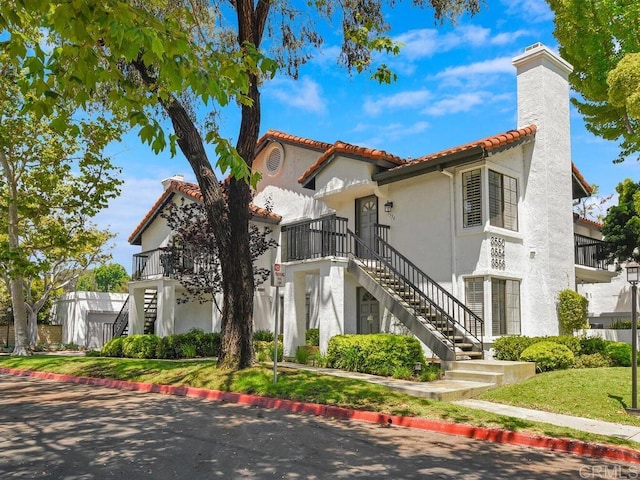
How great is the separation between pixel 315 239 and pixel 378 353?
475 cm

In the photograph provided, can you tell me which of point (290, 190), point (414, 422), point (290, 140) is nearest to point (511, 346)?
point (414, 422)

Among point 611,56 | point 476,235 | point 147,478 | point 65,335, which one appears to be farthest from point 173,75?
point 65,335

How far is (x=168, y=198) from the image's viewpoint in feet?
87.2

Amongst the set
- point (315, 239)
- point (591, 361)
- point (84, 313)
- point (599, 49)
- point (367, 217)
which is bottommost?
point (591, 361)

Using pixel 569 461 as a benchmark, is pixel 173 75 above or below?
above

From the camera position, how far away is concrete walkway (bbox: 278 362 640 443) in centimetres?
903

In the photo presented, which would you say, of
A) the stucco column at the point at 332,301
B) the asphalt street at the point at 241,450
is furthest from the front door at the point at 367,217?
the asphalt street at the point at 241,450

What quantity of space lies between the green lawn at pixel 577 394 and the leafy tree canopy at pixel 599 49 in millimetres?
8913

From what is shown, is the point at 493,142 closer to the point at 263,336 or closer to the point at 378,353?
the point at 378,353

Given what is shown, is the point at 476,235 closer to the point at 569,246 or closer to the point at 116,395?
the point at 569,246

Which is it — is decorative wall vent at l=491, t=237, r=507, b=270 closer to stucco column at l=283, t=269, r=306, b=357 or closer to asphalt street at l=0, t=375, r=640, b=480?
stucco column at l=283, t=269, r=306, b=357

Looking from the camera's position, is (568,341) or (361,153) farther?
(361,153)

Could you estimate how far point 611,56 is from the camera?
20.8 meters

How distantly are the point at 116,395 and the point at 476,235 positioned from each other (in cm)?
982
